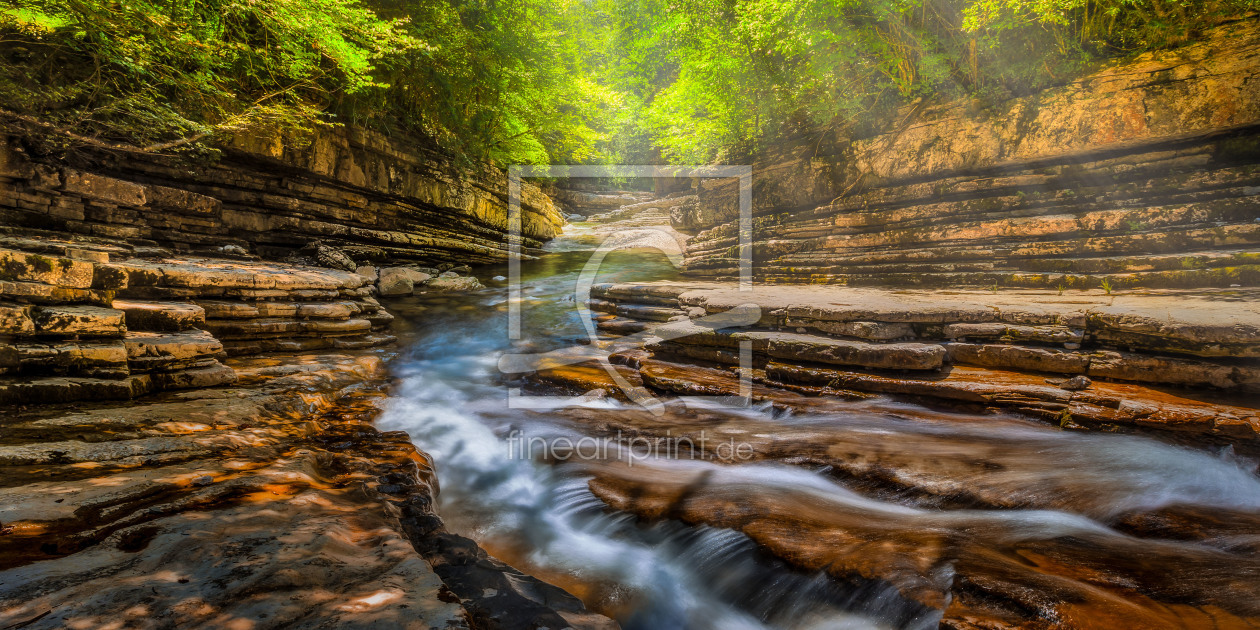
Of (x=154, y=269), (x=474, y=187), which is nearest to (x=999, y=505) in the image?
(x=154, y=269)

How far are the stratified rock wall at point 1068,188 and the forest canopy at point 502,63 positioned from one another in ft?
1.94

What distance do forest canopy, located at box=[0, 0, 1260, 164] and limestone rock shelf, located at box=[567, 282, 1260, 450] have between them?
15.9ft

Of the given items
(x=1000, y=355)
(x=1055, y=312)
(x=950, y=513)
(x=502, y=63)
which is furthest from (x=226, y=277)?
(x=1055, y=312)

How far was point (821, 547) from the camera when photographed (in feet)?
9.27

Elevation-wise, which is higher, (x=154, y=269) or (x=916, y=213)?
(x=916, y=213)

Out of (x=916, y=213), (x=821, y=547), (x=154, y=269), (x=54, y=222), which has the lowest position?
(x=821, y=547)

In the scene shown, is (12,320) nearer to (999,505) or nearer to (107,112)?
(107,112)

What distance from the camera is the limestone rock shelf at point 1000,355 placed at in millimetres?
3979

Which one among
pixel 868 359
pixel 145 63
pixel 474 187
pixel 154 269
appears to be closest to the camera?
pixel 868 359

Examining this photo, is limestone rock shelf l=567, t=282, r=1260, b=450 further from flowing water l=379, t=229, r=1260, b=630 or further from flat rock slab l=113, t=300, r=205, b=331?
→ flat rock slab l=113, t=300, r=205, b=331

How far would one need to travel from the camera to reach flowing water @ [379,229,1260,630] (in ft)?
7.83

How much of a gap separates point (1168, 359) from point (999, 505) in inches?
109

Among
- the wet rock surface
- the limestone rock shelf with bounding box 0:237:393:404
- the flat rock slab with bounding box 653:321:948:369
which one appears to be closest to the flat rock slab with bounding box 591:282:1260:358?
the flat rock slab with bounding box 653:321:948:369

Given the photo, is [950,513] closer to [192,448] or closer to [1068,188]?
[192,448]
